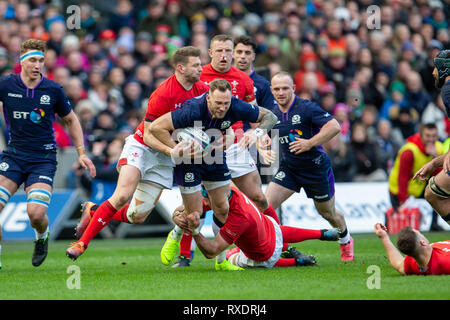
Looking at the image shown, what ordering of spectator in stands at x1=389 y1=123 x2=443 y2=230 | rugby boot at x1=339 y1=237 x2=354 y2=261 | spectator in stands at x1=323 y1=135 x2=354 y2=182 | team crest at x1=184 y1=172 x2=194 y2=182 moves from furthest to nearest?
spectator in stands at x1=323 y1=135 x2=354 y2=182 → spectator in stands at x1=389 y1=123 x2=443 y2=230 → rugby boot at x1=339 y1=237 x2=354 y2=261 → team crest at x1=184 y1=172 x2=194 y2=182

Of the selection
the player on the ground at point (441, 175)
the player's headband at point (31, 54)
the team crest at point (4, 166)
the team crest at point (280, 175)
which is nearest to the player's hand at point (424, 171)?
the player on the ground at point (441, 175)

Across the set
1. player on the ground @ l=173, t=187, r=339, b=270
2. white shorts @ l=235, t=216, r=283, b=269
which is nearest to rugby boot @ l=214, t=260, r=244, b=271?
player on the ground @ l=173, t=187, r=339, b=270

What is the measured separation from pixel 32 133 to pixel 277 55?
32.7 ft

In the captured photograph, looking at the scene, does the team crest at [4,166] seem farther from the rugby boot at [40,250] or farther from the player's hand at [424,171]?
the player's hand at [424,171]

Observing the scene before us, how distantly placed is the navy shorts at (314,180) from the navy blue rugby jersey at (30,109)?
3.18 metres

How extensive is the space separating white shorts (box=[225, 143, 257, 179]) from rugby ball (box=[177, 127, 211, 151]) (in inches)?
53.0

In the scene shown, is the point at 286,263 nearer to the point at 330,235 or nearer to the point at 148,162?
the point at 330,235

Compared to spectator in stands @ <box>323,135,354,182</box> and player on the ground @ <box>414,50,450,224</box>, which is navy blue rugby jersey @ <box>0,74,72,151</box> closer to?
player on the ground @ <box>414,50,450,224</box>

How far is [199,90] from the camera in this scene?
31.9 ft

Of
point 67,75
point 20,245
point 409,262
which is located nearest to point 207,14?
point 67,75

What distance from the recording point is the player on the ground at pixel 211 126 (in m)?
8.89

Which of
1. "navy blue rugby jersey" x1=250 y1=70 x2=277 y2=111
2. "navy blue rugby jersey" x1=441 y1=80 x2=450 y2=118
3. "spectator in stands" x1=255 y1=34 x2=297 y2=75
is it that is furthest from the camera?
"spectator in stands" x1=255 y1=34 x2=297 y2=75

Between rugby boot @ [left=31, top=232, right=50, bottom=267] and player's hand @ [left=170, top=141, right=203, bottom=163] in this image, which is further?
rugby boot @ [left=31, top=232, right=50, bottom=267]

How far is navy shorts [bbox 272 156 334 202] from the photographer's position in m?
10.8
